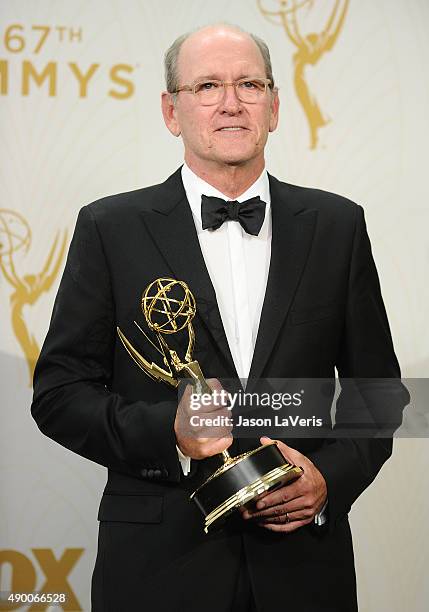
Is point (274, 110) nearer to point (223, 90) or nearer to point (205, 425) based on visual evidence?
point (223, 90)

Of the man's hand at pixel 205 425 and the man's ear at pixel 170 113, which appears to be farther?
the man's ear at pixel 170 113

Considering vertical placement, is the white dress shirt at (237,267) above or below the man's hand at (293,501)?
above

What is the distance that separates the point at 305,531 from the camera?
166 centimetres

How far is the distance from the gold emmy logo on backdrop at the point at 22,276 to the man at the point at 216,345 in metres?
0.44

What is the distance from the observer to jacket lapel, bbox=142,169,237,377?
1645mm

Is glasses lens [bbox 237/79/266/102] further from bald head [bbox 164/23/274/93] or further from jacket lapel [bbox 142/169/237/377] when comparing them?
jacket lapel [bbox 142/169/237/377]

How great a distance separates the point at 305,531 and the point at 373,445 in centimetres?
20

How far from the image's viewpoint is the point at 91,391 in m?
1.63

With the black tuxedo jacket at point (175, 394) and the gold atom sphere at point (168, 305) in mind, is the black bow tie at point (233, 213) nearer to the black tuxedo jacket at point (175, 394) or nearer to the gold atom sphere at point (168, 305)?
the black tuxedo jacket at point (175, 394)

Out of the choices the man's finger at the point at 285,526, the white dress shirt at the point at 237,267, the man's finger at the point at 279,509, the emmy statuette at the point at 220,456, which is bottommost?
the man's finger at the point at 285,526

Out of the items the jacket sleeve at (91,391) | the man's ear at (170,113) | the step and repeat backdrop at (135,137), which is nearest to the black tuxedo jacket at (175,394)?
the jacket sleeve at (91,391)

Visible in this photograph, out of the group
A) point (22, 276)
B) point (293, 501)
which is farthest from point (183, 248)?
point (22, 276)

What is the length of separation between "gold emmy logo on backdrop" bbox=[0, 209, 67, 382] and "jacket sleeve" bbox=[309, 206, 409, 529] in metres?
0.75

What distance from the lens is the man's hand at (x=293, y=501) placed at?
152 cm
